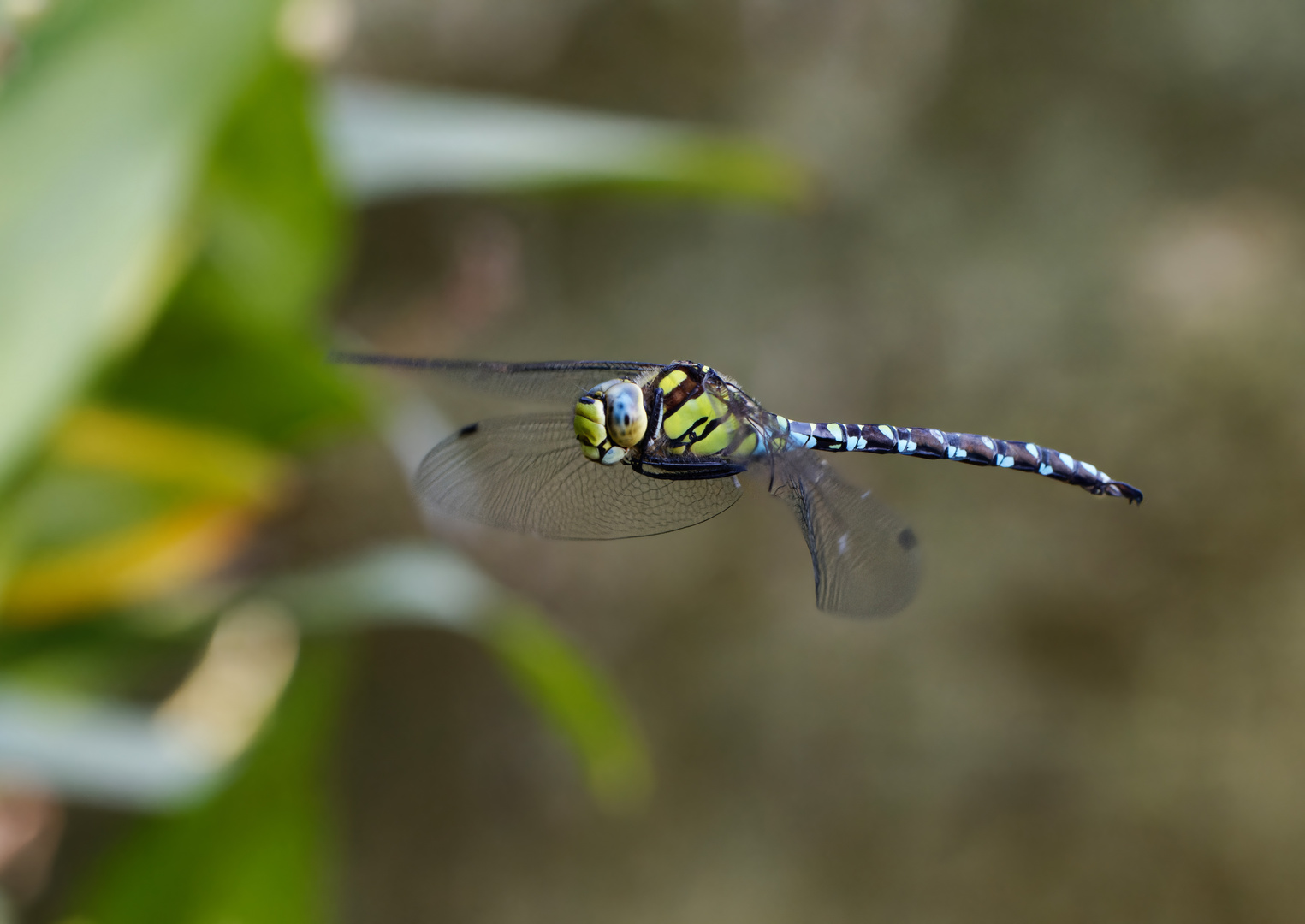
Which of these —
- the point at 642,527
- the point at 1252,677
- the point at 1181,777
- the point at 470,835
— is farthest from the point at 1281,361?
the point at 470,835

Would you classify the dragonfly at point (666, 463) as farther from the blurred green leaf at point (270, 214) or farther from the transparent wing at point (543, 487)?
the blurred green leaf at point (270, 214)

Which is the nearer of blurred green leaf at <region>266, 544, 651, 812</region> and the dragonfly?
the dragonfly

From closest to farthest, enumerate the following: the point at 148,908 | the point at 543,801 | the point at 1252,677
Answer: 1. the point at 148,908
2. the point at 1252,677
3. the point at 543,801

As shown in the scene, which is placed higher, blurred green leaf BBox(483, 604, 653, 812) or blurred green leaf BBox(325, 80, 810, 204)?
blurred green leaf BBox(325, 80, 810, 204)

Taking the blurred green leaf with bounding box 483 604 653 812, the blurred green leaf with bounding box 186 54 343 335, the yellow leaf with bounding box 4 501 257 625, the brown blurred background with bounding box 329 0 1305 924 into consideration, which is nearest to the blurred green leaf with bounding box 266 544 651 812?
the blurred green leaf with bounding box 483 604 653 812

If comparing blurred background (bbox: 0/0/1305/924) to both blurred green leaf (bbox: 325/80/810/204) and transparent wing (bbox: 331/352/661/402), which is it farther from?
transparent wing (bbox: 331/352/661/402)

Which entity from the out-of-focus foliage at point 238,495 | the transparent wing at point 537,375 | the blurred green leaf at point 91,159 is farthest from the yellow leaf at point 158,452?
the transparent wing at point 537,375

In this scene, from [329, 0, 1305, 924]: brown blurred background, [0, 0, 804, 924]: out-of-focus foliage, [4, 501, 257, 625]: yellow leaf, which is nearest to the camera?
[0, 0, 804, 924]: out-of-focus foliage

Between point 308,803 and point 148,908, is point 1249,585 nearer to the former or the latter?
point 308,803
